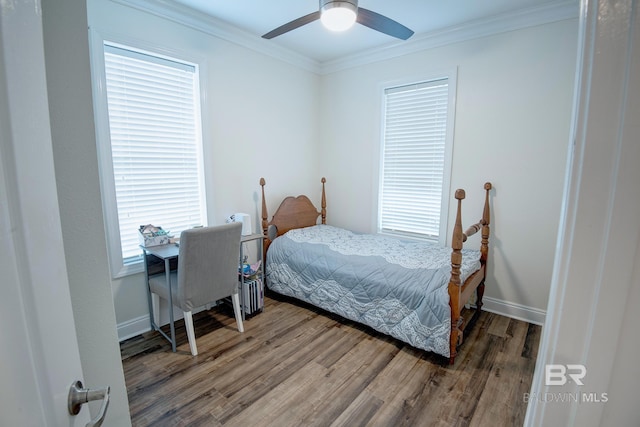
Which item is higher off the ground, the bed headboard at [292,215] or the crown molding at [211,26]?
the crown molding at [211,26]

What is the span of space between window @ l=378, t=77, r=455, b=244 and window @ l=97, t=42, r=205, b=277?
208cm

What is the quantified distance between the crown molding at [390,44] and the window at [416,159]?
0.39m

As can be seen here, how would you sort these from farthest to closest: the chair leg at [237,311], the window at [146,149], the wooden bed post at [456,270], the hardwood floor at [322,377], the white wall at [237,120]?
the chair leg at [237,311]
the white wall at [237,120]
the window at [146,149]
the wooden bed post at [456,270]
the hardwood floor at [322,377]

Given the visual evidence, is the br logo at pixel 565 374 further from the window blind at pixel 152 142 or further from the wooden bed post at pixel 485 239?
the window blind at pixel 152 142

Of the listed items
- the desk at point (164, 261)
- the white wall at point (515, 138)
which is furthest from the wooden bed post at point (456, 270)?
the desk at point (164, 261)

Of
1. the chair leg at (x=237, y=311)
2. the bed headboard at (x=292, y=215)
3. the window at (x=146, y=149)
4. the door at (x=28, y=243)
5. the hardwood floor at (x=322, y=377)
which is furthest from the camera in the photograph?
the bed headboard at (x=292, y=215)

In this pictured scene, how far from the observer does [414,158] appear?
3.25m

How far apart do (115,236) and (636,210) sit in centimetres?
283

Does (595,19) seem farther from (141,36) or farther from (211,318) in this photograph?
(211,318)

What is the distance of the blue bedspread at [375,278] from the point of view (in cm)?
210

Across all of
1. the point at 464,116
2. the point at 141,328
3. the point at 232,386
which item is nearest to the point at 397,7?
the point at 464,116

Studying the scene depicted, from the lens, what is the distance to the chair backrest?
6.71ft

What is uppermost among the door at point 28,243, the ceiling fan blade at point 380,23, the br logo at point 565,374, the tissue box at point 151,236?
the ceiling fan blade at point 380,23

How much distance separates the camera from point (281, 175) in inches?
140
